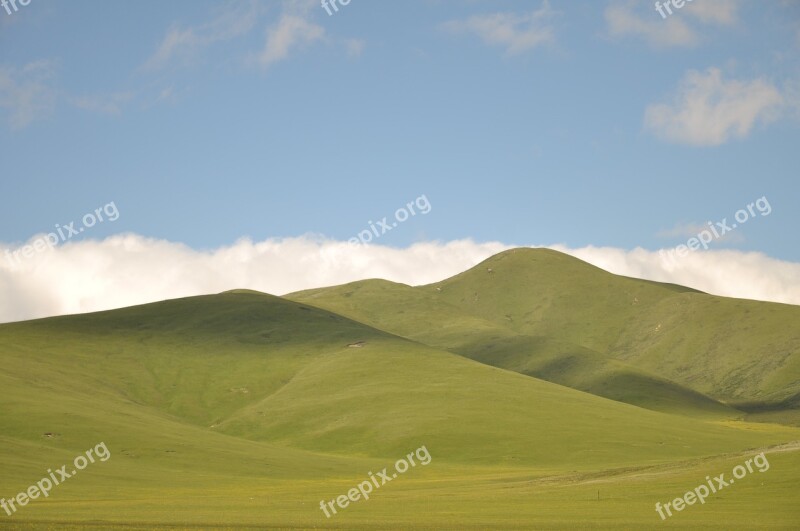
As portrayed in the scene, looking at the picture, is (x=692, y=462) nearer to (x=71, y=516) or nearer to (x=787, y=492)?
(x=787, y=492)

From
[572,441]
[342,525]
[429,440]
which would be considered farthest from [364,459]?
[342,525]

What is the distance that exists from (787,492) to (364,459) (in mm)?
70212
